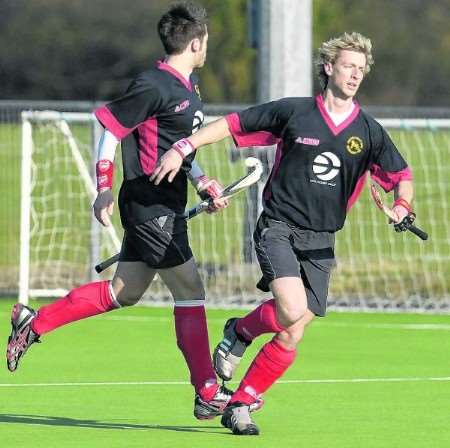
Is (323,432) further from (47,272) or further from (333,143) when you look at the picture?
(47,272)


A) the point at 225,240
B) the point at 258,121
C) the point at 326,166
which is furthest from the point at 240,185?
the point at 225,240

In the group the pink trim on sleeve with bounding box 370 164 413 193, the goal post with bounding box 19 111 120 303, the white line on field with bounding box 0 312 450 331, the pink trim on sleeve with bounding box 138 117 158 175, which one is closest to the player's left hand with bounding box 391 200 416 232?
the pink trim on sleeve with bounding box 370 164 413 193

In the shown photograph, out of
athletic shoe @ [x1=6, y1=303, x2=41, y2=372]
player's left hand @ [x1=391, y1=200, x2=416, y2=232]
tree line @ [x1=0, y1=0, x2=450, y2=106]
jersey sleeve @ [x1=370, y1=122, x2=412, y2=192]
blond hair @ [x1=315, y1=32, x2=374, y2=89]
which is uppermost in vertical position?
tree line @ [x1=0, y1=0, x2=450, y2=106]

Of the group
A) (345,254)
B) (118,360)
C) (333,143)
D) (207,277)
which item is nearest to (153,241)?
(333,143)

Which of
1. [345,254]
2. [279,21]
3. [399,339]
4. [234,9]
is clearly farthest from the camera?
[234,9]

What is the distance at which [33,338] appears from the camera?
363 inches

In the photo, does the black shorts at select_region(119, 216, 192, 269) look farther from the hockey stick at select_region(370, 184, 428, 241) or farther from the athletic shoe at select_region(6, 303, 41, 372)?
the hockey stick at select_region(370, 184, 428, 241)

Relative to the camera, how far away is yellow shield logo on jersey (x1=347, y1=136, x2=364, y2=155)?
8.70 metres

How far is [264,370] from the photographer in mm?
8625

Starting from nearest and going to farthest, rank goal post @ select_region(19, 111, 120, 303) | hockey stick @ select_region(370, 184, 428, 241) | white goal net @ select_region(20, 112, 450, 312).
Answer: hockey stick @ select_region(370, 184, 428, 241) < goal post @ select_region(19, 111, 120, 303) < white goal net @ select_region(20, 112, 450, 312)

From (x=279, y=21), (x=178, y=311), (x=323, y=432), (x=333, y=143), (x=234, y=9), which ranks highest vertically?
(x=234, y=9)

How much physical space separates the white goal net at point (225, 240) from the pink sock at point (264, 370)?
566 centimetres

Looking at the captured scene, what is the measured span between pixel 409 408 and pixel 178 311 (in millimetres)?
1365

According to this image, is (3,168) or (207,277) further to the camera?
(3,168)
